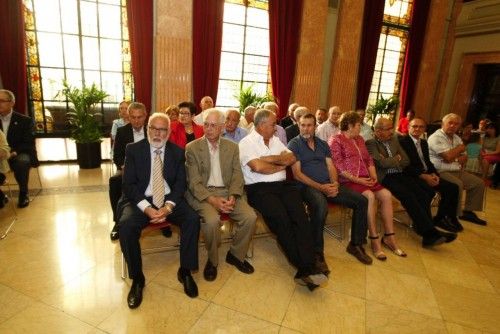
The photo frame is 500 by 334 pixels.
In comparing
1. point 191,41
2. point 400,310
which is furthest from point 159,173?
point 191,41

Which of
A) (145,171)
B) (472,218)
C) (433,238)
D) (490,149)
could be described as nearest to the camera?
(145,171)

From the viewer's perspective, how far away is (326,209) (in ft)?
9.70

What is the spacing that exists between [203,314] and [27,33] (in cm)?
594

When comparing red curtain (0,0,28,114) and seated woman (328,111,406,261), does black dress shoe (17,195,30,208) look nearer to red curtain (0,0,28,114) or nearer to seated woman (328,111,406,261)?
red curtain (0,0,28,114)

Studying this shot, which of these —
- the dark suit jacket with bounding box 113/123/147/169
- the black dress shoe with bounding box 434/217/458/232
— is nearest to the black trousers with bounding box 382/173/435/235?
the black dress shoe with bounding box 434/217/458/232

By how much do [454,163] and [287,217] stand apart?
A: 2990 mm

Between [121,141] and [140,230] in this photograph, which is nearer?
[140,230]

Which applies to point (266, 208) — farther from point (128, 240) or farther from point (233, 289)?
point (128, 240)

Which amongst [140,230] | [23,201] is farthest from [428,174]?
[23,201]

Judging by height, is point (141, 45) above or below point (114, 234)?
above

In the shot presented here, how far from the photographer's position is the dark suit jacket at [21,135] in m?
3.75

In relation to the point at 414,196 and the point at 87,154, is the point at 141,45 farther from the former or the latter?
the point at 414,196

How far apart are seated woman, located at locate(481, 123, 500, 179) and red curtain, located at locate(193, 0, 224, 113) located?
5.51 metres

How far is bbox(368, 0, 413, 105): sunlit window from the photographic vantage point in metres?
8.57
